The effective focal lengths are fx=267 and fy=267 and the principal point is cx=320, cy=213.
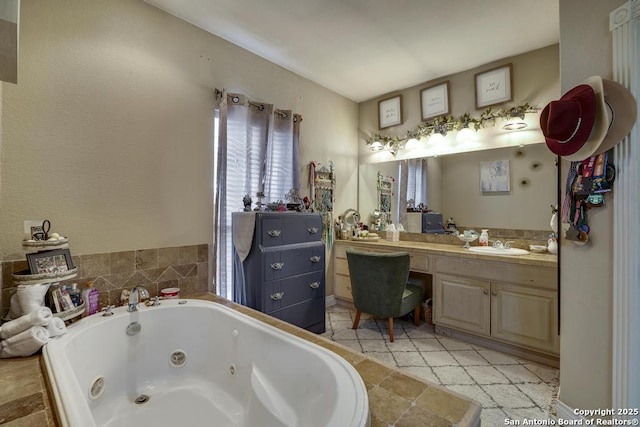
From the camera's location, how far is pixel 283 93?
115 inches

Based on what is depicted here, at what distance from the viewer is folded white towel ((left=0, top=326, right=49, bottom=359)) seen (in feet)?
4.06

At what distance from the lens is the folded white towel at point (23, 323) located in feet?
4.15

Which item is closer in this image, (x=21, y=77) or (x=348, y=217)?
(x=21, y=77)

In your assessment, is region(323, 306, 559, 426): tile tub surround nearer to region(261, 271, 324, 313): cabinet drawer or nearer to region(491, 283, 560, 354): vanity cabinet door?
region(491, 283, 560, 354): vanity cabinet door

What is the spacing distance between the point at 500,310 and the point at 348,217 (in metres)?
1.96

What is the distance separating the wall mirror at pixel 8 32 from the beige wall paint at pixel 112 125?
0.78m

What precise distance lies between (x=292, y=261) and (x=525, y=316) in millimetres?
1958

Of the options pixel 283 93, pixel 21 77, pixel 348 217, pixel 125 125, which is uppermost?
pixel 283 93

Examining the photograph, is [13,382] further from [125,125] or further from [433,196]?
[433,196]

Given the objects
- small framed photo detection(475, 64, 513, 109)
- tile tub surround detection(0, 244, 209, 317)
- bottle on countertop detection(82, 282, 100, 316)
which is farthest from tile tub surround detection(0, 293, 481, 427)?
small framed photo detection(475, 64, 513, 109)

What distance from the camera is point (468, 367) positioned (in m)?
2.09

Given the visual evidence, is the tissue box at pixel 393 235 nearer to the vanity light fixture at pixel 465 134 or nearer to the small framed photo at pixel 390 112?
the vanity light fixture at pixel 465 134

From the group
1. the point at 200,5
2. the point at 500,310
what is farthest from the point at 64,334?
the point at 500,310

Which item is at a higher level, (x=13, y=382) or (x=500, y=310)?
(x=13, y=382)
